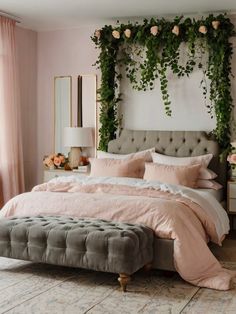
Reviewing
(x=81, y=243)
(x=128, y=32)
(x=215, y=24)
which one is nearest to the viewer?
(x=81, y=243)

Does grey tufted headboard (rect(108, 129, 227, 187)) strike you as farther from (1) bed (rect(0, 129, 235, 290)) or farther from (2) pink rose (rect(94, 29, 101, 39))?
(2) pink rose (rect(94, 29, 101, 39))

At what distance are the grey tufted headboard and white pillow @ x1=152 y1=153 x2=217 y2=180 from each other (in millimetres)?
Result: 166

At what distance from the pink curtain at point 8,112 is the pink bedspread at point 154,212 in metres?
1.50

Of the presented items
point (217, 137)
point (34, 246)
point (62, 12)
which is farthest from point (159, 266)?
point (62, 12)

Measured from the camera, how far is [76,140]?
653 cm

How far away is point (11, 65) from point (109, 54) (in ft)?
4.12

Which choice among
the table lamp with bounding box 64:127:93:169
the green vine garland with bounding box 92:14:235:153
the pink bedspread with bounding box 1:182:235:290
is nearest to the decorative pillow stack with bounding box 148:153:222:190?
the green vine garland with bounding box 92:14:235:153

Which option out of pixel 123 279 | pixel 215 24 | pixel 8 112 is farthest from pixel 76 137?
pixel 123 279

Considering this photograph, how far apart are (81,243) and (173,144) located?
8.20ft

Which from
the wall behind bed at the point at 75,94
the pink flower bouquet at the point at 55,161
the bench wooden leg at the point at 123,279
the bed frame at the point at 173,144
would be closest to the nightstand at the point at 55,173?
the pink flower bouquet at the point at 55,161

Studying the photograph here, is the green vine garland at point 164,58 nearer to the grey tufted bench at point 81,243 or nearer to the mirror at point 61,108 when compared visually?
the mirror at point 61,108

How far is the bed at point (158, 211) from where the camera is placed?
4109mm

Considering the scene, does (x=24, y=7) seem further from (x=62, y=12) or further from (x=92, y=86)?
(x=92, y=86)

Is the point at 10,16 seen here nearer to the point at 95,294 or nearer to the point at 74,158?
the point at 74,158
